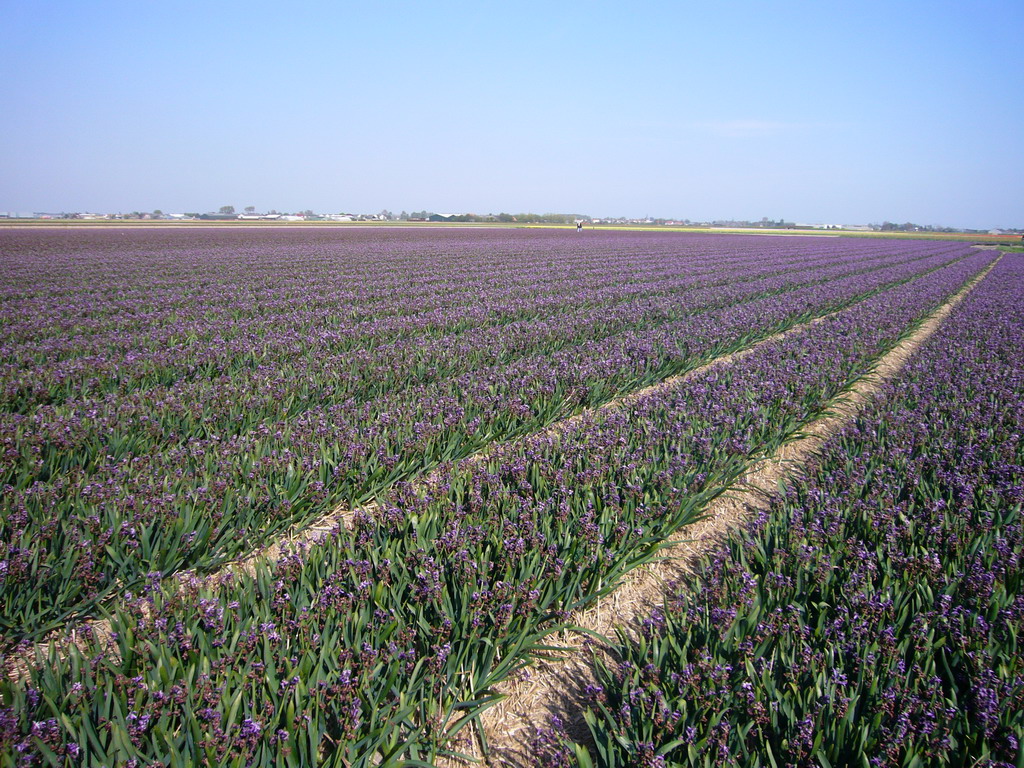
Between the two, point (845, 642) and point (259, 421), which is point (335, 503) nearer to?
point (259, 421)

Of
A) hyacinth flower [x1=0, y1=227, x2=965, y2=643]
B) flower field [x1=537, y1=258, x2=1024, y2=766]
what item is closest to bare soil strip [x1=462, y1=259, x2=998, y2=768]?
flower field [x1=537, y1=258, x2=1024, y2=766]

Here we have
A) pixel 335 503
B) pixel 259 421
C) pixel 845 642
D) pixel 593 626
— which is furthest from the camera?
pixel 259 421

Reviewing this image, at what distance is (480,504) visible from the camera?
4234mm

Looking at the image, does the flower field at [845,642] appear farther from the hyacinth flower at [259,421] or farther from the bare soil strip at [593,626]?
the hyacinth flower at [259,421]

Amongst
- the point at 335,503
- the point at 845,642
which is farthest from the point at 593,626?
the point at 335,503

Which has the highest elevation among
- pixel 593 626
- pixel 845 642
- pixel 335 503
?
pixel 845 642

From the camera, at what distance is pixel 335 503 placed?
4.78 m

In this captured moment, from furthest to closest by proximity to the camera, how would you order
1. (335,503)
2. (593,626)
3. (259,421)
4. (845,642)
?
(259,421), (335,503), (593,626), (845,642)

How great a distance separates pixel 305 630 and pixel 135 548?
1.59 metres

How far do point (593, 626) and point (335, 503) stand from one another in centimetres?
232

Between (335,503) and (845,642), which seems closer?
(845,642)

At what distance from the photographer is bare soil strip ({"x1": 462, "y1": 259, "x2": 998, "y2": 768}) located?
287cm

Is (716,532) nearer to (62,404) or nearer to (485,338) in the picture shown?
(485,338)

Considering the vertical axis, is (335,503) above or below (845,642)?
below
